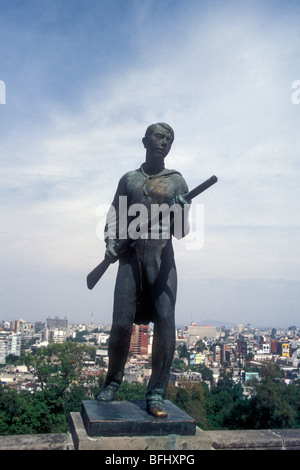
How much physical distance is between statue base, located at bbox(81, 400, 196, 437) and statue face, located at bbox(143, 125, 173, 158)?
8.78ft

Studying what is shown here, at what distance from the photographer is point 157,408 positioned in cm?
395

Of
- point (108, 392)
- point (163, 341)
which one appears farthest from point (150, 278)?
point (108, 392)

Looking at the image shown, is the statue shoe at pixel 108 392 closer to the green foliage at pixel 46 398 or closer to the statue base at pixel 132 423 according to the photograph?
the statue base at pixel 132 423

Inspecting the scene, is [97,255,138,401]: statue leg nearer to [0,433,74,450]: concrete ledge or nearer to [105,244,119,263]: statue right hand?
[105,244,119,263]: statue right hand

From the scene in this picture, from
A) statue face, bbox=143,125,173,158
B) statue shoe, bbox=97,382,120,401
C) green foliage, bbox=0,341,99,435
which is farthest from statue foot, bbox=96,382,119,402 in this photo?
green foliage, bbox=0,341,99,435

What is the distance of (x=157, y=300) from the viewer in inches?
173

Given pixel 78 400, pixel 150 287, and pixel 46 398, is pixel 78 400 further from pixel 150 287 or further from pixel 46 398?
pixel 150 287

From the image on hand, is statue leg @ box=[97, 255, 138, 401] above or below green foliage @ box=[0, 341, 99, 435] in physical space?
above

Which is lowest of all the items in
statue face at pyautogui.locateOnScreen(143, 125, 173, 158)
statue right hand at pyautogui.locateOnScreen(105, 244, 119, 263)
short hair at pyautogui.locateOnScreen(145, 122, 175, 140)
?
statue right hand at pyautogui.locateOnScreen(105, 244, 119, 263)

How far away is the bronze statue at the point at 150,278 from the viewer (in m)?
4.36

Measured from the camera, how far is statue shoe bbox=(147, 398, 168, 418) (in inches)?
152

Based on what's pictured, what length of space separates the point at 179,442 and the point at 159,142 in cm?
300
